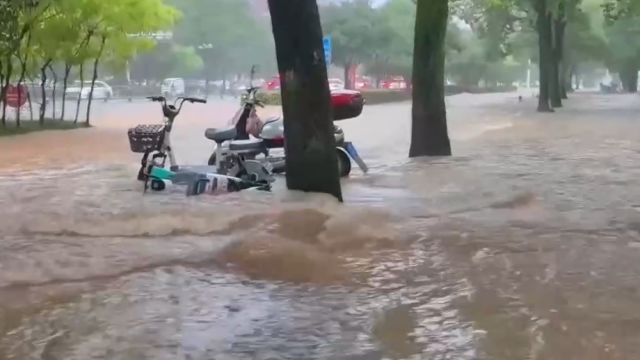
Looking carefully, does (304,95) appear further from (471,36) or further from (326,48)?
(471,36)

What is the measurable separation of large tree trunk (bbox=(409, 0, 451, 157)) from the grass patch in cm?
1340

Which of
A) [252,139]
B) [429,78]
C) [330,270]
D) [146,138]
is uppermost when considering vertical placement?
[429,78]

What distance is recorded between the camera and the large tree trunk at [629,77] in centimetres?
7569

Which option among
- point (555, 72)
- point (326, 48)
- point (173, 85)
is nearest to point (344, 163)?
point (326, 48)

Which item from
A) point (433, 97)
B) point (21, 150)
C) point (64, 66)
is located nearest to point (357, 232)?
point (433, 97)

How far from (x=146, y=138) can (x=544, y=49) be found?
1107 inches

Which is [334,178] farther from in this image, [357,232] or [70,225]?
[70,225]

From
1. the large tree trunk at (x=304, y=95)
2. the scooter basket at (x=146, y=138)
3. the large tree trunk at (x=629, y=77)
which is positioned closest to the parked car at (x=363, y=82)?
the large tree trunk at (x=629, y=77)

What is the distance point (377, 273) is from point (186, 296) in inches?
60.1

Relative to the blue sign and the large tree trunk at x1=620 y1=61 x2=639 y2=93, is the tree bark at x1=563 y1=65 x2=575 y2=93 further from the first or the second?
the blue sign

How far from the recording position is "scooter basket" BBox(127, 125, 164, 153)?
11.7 metres

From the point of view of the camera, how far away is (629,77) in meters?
79.3

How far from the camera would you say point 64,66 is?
3045 cm

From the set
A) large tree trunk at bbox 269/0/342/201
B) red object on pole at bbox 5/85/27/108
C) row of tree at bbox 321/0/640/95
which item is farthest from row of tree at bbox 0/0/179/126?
row of tree at bbox 321/0/640/95
